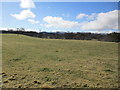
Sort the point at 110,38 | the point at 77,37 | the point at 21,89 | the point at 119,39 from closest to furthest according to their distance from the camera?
the point at 21,89, the point at 119,39, the point at 110,38, the point at 77,37

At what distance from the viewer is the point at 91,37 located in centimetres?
12369

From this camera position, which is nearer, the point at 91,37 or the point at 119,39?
the point at 119,39

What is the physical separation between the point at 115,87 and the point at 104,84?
0.52 meters

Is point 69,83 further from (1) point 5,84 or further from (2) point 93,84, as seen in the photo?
(1) point 5,84

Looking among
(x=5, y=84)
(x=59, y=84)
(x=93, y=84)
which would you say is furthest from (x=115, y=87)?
(x=5, y=84)

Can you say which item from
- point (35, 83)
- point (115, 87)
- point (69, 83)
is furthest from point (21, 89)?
point (115, 87)

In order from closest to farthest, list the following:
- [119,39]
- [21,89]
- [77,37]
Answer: [21,89] < [119,39] < [77,37]

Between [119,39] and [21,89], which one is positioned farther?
[119,39]

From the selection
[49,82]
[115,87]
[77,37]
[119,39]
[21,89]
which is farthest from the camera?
[77,37]

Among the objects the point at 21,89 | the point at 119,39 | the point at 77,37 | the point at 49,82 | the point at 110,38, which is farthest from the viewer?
the point at 77,37

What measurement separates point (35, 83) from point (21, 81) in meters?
0.87

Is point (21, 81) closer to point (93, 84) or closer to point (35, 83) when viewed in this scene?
point (35, 83)

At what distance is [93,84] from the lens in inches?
204

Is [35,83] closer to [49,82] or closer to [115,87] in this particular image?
[49,82]
